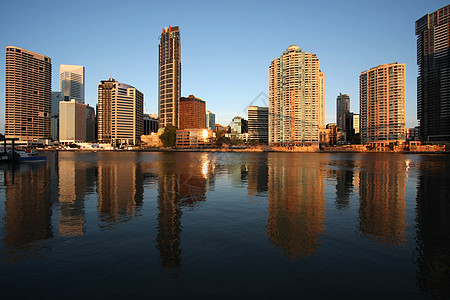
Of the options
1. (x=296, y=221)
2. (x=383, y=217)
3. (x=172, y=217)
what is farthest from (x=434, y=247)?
(x=172, y=217)

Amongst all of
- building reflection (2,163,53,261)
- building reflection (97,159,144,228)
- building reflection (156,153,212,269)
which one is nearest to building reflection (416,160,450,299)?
building reflection (156,153,212,269)

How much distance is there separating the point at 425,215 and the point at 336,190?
10888mm

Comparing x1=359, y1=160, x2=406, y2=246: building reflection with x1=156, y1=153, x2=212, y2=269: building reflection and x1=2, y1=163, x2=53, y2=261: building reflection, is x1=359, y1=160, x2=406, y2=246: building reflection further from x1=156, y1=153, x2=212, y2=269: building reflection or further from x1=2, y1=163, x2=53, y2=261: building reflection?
x1=2, y1=163, x2=53, y2=261: building reflection

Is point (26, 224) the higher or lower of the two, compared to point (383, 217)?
higher

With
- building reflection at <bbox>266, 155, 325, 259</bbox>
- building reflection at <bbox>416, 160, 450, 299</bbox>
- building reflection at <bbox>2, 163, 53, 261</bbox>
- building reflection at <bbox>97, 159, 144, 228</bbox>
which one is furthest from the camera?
building reflection at <bbox>97, 159, 144, 228</bbox>

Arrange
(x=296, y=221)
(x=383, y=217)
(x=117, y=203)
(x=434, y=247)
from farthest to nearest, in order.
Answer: (x=117, y=203) → (x=383, y=217) → (x=296, y=221) → (x=434, y=247)

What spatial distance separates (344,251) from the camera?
Answer: 12.6 meters

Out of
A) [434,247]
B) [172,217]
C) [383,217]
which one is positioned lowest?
[434,247]

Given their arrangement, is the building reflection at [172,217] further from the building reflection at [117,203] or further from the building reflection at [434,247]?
the building reflection at [434,247]

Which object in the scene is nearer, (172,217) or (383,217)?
(172,217)

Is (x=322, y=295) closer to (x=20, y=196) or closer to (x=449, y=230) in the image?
(x=449, y=230)

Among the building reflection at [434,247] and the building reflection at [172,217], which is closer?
the building reflection at [434,247]

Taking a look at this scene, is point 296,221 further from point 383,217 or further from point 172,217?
point 172,217

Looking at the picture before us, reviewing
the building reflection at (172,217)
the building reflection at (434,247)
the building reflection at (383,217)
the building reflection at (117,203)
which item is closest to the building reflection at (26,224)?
the building reflection at (117,203)
